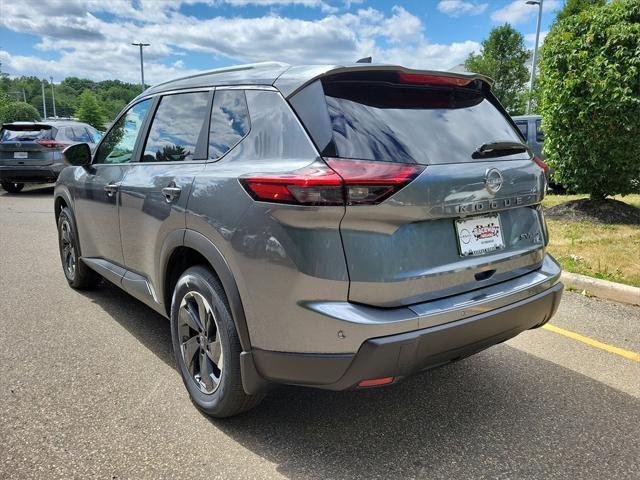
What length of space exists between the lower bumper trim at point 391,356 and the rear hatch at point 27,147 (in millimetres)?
12004

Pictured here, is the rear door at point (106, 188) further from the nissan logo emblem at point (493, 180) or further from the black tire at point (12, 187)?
the black tire at point (12, 187)

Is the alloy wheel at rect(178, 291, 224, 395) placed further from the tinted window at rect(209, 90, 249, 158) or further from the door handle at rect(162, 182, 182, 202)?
the tinted window at rect(209, 90, 249, 158)

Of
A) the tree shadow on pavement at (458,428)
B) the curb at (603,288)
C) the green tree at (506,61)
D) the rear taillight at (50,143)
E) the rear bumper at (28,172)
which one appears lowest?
the tree shadow on pavement at (458,428)

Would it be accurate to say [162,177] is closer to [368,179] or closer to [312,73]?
[312,73]

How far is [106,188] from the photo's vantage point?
12.5ft

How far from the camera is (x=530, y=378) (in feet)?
11.0

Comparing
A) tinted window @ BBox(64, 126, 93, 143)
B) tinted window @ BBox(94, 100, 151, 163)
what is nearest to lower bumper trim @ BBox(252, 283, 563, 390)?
tinted window @ BBox(94, 100, 151, 163)

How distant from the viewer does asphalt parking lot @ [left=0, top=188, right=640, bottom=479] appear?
2.46 m

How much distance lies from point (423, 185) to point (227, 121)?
1140 millimetres

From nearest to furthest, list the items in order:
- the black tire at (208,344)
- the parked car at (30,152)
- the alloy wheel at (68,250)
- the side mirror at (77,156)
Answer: the black tire at (208,344), the side mirror at (77,156), the alloy wheel at (68,250), the parked car at (30,152)

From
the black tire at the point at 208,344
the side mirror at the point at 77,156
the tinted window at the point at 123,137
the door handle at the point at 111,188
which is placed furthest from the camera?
the side mirror at the point at 77,156

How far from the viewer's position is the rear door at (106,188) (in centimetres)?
376

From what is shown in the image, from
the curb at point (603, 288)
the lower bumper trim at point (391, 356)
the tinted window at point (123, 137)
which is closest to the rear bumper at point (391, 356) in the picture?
the lower bumper trim at point (391, 356)

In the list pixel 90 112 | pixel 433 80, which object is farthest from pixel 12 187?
pixel 90 112
